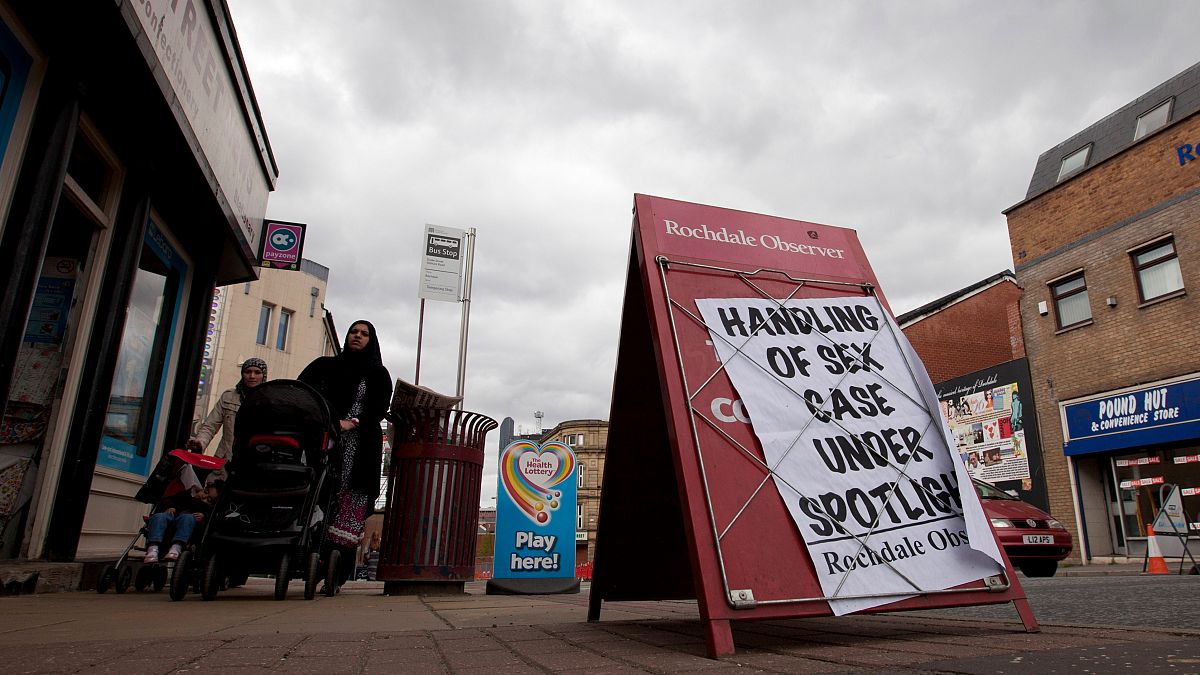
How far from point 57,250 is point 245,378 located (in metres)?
2.01

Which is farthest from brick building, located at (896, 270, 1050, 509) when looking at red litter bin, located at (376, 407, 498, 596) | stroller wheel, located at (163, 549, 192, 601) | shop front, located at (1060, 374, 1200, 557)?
stroller wheel, located at (163, 549, 192, 601)

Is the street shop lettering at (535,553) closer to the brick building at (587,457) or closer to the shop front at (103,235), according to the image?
the shop front at (103,235)

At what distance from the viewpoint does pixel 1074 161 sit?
16422mm

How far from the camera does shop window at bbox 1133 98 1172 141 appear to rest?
14562 millimetres

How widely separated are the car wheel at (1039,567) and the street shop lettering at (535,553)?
6430 millimetres

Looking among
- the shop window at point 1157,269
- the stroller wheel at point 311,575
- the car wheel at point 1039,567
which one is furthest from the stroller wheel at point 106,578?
the shop window at point 1157,269

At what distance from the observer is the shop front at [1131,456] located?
12445 millimetres

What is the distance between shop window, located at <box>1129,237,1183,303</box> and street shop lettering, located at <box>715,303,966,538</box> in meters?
13.9

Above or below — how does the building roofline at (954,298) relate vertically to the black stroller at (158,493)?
above

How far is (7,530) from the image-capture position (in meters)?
4.99

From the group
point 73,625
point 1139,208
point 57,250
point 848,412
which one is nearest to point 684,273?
point 848,412

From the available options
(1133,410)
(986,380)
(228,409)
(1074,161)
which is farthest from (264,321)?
(1133,410)

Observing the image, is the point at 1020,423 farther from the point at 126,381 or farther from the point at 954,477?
the point at 126,381

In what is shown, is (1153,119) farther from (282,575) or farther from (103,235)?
(103,235)
